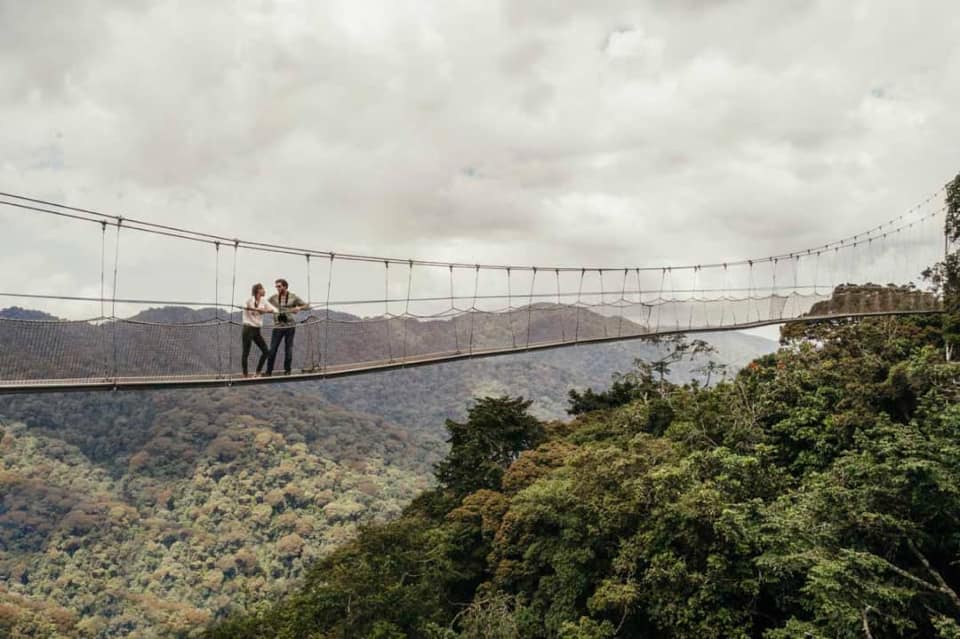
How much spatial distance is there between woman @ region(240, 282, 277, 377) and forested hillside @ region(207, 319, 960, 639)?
324 inches

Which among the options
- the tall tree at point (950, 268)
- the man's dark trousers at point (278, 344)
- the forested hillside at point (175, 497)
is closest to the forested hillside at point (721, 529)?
the tall tree at point (950, 268)

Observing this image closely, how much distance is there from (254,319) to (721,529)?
8.75m

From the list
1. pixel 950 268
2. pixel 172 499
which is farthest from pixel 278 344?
pixel 172 499

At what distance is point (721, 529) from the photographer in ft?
36.5

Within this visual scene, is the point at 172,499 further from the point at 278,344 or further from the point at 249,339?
the point at 249,339

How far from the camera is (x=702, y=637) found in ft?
34.6

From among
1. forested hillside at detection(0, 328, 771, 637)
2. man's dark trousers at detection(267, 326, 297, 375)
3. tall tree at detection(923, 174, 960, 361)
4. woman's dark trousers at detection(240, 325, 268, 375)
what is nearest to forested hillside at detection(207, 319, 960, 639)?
tall tree at detection(923, 174, 960, 361)

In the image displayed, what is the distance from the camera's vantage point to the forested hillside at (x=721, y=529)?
31.8ft

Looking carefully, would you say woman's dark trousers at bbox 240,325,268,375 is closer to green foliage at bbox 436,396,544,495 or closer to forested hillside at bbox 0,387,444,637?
green foliage at bbox 436,396,544,495

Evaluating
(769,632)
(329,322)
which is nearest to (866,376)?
(769,632)

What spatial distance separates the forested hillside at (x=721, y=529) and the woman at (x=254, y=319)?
27.0 ft

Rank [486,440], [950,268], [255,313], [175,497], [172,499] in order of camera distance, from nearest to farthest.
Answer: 1. [255,313]
2. [950,268]
3. [486,440]
4. [172,499]
5. [175,497]

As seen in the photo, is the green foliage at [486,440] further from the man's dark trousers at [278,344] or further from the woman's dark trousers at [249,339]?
the woman's dark trousers at [249,339]

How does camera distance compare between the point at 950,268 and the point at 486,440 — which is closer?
the point at 950,268
